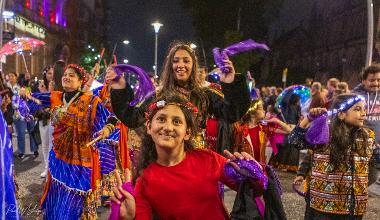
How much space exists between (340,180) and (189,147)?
164 centimetres

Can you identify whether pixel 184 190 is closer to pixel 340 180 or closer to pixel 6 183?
pixel 6 183

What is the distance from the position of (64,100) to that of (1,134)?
2.16 meters

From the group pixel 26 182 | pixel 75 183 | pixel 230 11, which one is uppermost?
pixel 230 11

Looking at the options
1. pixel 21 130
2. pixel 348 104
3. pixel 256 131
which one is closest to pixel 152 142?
pixel 348 104


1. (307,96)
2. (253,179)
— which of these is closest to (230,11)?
(307,96)

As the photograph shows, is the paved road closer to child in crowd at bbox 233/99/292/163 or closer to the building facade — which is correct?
child in crowd at bbox 233/99/292/163

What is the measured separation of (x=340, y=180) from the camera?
4059 mm

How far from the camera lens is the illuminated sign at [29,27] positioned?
114 feet

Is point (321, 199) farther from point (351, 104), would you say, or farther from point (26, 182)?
point (26, 182)

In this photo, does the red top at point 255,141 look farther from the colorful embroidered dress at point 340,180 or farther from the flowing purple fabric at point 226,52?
the flowing purple fabric at point 226,52

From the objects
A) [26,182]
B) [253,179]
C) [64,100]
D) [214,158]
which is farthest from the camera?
[26,182]

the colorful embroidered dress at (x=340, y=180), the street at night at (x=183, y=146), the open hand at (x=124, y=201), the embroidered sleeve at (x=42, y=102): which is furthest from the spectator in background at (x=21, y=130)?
the open hand at (x=124, y=201)

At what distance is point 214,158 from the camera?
2836 mm

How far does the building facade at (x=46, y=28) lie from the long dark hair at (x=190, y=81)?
9.44 m
